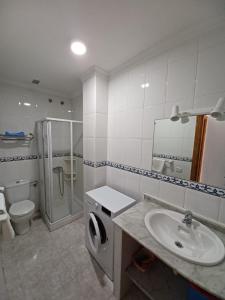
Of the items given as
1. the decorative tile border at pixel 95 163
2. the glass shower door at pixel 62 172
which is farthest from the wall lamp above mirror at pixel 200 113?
the glass shower door at pixel 62 172

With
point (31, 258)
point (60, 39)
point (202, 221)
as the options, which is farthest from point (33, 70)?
point (202, 221)

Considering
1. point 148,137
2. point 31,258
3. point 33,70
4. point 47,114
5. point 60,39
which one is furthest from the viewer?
point 47,114

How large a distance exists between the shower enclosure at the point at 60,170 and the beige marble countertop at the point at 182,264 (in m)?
1.48

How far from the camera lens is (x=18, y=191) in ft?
6.88

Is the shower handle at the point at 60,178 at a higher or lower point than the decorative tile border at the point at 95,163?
lower

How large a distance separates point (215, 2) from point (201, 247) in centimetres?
164

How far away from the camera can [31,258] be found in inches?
61.4

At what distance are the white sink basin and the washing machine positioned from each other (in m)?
0.34

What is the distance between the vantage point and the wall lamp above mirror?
90 cm

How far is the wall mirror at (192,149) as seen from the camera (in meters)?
0.98

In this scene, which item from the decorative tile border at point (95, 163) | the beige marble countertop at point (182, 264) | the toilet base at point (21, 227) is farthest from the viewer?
the toilet base at point (21, 227)

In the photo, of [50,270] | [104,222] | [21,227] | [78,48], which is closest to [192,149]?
[104,222]

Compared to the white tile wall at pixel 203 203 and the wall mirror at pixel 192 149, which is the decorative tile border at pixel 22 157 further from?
the white tile wall at pixel 203 203

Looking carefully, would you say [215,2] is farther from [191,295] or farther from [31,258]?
[31,258]
